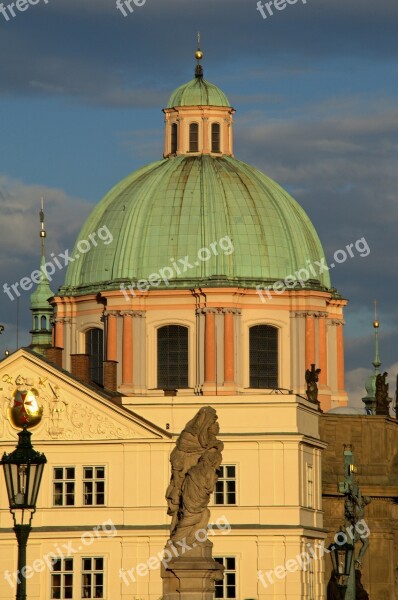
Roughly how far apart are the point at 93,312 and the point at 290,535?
23070 millimetres

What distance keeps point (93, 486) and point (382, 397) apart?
77.7 feet

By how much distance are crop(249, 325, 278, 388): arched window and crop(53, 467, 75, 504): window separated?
1673 cm

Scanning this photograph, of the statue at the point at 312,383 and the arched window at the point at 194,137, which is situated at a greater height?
the arched window at the point at 194,137

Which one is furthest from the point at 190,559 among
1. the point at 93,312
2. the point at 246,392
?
the point at 93,312

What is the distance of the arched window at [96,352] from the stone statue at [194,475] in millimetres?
56035

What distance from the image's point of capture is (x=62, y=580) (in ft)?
235

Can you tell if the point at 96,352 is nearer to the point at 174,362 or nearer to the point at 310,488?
the point at 174,362

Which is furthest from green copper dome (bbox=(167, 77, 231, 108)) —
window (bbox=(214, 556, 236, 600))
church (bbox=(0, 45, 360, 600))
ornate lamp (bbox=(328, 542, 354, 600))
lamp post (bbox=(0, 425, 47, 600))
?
lamp post (bbox=(0, 425, 47, 600))

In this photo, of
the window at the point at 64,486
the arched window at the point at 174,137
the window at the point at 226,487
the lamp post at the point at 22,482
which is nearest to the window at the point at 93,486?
the window at the point at 64,486

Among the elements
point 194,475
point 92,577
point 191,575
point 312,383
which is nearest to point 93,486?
point 92,577

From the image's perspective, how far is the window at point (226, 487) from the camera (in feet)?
241

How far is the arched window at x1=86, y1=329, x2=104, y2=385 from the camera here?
3615 inches

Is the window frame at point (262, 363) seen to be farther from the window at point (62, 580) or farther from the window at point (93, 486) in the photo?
the window at point (62, 580)

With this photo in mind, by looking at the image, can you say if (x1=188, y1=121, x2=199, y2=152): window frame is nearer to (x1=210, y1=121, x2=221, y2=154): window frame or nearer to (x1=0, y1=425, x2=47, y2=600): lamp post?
(x1=210, y1=121, x2=221, y2=154): window frame
